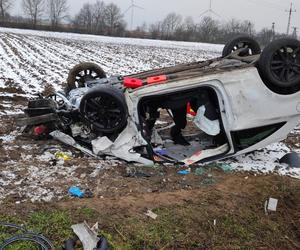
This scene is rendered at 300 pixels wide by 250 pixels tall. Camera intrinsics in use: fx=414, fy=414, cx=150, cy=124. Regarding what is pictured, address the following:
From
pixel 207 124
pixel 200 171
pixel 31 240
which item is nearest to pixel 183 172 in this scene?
pixel 200 171

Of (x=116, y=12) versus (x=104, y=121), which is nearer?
(x=104, y=121)

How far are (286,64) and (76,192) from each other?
2.97m

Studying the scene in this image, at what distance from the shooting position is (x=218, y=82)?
16.6 feet

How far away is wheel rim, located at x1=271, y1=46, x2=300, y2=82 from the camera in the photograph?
5105mm

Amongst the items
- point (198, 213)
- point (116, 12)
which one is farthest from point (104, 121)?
point (116, 12)

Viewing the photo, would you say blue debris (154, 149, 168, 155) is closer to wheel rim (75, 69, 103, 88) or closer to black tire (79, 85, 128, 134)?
black tire (79, 85, 128, 134)

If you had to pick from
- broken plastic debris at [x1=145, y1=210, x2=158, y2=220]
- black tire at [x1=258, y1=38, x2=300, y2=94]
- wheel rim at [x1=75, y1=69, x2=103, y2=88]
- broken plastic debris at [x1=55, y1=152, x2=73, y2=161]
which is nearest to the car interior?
black tire at [x1=258, y1=38, x2=300, y2=94]

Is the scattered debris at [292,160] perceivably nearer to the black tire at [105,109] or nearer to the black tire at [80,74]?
the black tire at [105,109]

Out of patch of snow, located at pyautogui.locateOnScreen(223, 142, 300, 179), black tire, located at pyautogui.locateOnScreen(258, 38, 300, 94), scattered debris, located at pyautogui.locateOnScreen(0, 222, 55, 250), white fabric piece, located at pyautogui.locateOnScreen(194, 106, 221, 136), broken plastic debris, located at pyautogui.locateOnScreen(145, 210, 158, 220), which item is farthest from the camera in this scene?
patch of snow, located at pyautogui.locateOnScreen(223, 142, 300, 179)

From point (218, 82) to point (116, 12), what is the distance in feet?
288

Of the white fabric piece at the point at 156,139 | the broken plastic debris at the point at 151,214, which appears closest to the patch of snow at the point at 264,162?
the white fabric piece at the point at 156,139

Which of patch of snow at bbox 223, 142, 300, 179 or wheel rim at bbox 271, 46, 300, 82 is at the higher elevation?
wheel rim at bbox 271, 46, 300, 82

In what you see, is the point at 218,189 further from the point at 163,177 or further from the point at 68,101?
the point at 68,101

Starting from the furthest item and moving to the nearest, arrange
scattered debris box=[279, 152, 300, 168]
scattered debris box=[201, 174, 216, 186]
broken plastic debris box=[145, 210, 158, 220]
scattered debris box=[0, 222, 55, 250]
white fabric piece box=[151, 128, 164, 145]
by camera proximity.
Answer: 1. white fabric piece box=[151, 128, 164, 145]
2. scattered debris box=[279, 152, 300, 168]
3. scattered debris box=[201, 174, 216, 186]
4. broken plastic debris box=[145, 210, 158, 220]
5. scattered debris box=[0, 222, 55, 250]
